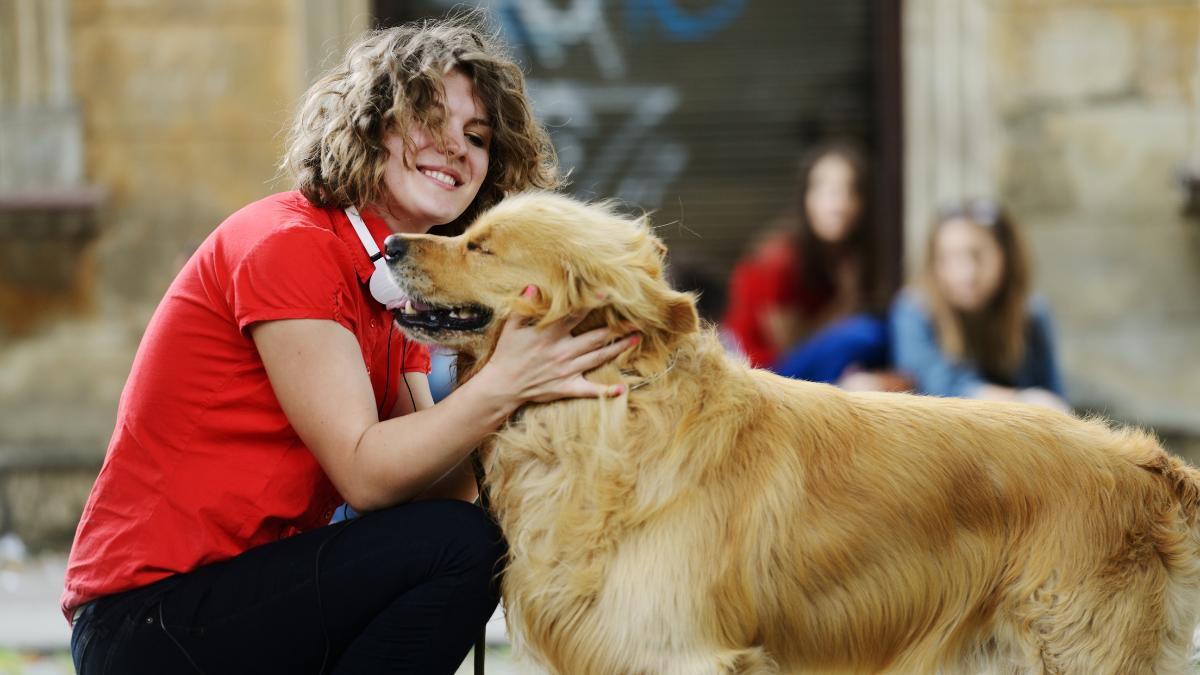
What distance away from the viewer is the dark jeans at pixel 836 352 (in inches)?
201

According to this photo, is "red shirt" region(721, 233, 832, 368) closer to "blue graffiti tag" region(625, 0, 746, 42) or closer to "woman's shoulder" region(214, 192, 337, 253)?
"blue graffiti tag" region(625, 0, 746, 42)

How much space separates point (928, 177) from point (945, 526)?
13.3 ft

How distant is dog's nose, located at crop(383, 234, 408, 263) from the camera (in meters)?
2.55

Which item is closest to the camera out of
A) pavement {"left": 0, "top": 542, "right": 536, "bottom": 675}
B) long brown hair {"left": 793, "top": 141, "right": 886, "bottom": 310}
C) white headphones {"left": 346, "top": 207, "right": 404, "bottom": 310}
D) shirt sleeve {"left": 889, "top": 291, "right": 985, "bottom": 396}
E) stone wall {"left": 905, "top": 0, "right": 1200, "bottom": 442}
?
white headphones {"left": 346, "top": 207, "right": 404, "bottom": 310}

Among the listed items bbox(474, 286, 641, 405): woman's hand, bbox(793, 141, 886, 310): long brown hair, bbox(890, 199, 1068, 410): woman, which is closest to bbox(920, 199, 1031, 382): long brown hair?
bbox(890, 199, 1068, 410): woman

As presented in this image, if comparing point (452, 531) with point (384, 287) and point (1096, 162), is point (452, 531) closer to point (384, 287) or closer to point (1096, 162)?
point (384, 287)

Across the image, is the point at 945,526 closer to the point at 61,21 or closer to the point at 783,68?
the point at 783,68

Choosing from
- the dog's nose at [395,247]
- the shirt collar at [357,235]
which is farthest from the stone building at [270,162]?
the dog's nose at [395,247]

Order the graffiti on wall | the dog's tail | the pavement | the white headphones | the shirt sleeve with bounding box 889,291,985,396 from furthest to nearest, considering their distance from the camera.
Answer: the graffiti on wall
the shirt sleeve with bounding box 889,291,985,396
the pavement
the dog's tail
the white headphones

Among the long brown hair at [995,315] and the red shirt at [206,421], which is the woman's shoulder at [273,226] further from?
the long brown hair at [995,315]

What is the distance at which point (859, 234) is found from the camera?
5.18m

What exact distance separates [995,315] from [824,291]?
0.60 m

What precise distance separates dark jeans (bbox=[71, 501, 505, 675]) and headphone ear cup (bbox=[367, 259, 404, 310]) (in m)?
0.38

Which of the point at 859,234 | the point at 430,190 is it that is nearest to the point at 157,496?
the point at 430,190
